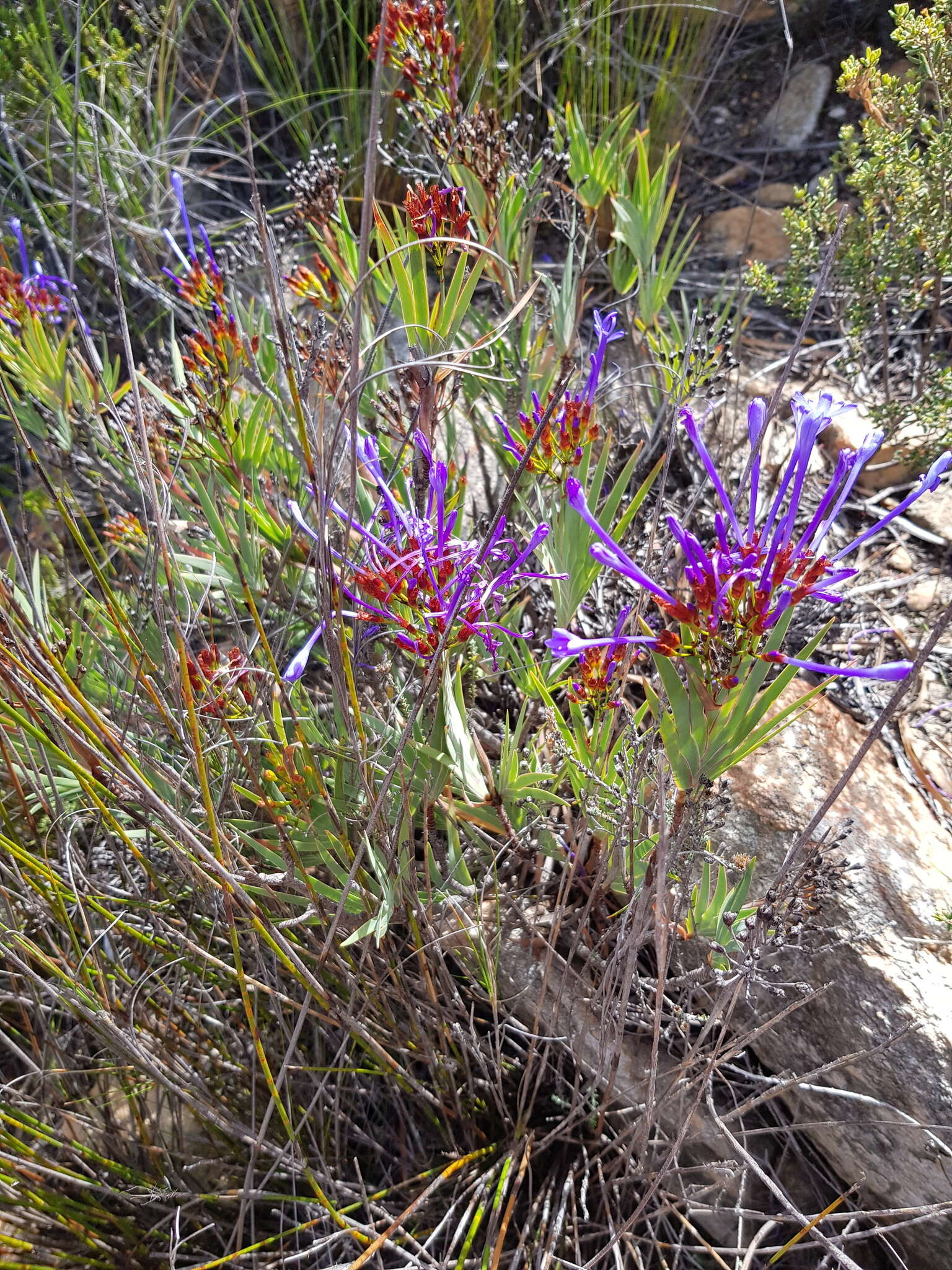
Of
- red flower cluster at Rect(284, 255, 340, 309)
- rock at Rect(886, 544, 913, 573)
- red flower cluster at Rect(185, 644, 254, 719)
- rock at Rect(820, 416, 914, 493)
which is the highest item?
red flower cluster at Rect(284, 255, 340, 309)

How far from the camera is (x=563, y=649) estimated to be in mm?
679

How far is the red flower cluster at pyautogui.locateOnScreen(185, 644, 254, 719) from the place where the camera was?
1.00 m

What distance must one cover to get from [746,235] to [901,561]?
108 cm

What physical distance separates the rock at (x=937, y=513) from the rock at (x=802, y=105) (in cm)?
134

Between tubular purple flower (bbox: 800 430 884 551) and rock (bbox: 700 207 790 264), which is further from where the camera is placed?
rock (bbox: 700 207 790 264)

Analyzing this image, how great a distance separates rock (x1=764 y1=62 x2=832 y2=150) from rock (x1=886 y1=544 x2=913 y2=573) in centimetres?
150

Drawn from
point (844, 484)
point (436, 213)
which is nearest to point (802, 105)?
point (436, 213)

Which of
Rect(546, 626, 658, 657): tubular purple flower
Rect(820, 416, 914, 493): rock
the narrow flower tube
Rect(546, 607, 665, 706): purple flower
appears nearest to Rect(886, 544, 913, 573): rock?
Rect(820, 416, 914, 493): rock

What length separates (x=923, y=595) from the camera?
5.34 feet

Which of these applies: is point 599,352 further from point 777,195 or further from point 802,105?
point 802,105

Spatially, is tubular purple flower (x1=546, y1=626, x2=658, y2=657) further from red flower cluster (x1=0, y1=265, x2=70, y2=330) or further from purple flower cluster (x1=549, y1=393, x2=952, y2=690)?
red flower cluster (x1=0, y1=265, x2=70, y2=330)

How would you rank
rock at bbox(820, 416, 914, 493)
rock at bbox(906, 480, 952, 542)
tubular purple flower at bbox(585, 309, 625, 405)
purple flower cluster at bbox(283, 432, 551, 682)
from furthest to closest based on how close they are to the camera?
rock at bbox(820, 416, 914, 493), rock at bbox(906, 480, 952, 542), tubular purple flower at bbox(585, 309, 625, 405), purple flower cluster at bbox(283, 432, 551, 682)

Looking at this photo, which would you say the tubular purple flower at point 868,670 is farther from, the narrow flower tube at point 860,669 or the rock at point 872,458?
the rock at point 872,458

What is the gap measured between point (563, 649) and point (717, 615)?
0.44 feet
